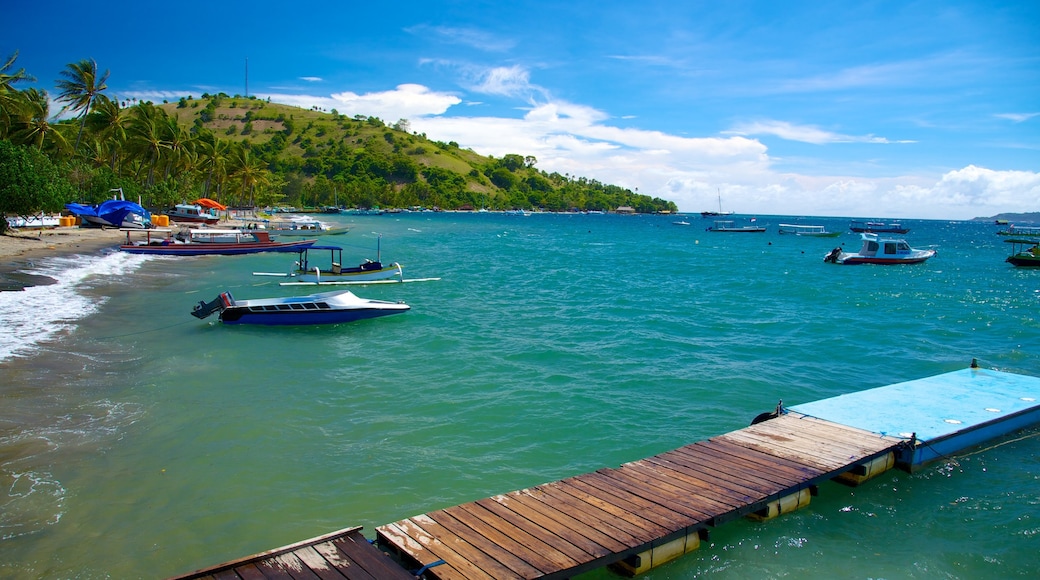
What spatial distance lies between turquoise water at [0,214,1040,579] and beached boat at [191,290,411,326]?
51cm

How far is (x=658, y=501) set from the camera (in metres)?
8.93

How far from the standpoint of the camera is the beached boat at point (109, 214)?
62.3m

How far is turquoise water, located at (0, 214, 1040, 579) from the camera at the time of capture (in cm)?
946

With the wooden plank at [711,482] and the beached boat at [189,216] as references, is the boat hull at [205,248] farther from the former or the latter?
the wooden plank at [711,482]

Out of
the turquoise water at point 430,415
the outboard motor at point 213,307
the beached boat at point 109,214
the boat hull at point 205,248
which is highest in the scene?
the beached boat at point 109,214

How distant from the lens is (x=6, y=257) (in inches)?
1369

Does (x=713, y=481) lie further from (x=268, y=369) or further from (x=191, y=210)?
(x=191, y=210)

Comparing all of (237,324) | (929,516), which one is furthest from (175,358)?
(929,516)

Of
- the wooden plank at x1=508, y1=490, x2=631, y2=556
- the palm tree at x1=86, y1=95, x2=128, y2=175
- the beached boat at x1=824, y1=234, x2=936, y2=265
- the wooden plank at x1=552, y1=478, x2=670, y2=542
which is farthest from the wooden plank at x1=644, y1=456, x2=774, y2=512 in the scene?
the palm tree at x1=86, y1=95, x2=128, y2=175

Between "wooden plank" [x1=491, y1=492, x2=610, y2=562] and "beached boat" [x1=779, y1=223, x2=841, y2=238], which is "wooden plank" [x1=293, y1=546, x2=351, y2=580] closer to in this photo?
"wooden plank" [x1=491, y1=492, x2=610, y2=562]

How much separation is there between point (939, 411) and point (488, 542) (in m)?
11.2

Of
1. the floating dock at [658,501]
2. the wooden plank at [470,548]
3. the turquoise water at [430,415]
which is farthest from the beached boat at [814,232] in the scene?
the wooden plank at [470,548]

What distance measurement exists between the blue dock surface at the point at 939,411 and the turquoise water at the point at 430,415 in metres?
0.45

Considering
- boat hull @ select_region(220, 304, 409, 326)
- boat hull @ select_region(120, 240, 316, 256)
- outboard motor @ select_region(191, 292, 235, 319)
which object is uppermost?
boat hull @ select_region(120, 240, 316, 256)
